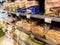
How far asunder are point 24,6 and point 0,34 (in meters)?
2.82

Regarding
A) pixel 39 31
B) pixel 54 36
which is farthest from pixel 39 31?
pixel 54 36

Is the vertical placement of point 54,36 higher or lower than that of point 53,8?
lower

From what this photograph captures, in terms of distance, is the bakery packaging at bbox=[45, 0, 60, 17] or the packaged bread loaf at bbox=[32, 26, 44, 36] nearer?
the bakery packaging at bbox=[45, 0, 60, 17]

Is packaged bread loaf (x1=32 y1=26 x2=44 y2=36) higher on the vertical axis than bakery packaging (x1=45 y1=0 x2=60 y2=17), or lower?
lower

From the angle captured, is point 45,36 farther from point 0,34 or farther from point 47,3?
point 0,34

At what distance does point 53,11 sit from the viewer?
1.49 metres

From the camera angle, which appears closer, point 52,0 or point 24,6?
point 52,0

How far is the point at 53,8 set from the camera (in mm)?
1524

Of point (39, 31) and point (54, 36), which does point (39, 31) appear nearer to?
point (39, 31)

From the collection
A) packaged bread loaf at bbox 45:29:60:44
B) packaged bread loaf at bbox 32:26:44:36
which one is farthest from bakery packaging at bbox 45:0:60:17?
packaged bread loaf at bbox 32:26:44:36

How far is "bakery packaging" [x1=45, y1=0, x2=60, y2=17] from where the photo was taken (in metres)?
1.45

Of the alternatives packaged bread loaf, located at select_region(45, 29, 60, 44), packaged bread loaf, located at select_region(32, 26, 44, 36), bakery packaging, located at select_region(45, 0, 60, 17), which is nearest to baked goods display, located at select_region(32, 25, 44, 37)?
packaged bread loaf, located at select_region(32, 26, 44, 36)

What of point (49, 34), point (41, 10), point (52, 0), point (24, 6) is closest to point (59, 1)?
point (52, 0)

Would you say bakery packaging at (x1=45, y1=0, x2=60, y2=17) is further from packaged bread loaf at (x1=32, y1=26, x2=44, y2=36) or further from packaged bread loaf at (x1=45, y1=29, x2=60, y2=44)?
packaged bread loaf at (x1=32, y1=26, x2=44, y2=36)
